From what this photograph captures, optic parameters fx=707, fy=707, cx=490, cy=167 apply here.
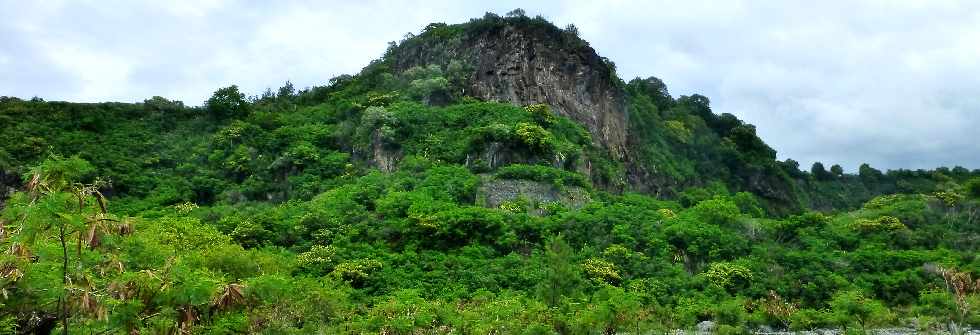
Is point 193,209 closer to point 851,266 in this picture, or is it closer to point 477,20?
point 477,20

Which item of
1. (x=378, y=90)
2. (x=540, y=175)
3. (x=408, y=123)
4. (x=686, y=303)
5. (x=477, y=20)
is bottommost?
(x=686, y=303)

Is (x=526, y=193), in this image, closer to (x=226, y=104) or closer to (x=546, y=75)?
(x=546, y=75)

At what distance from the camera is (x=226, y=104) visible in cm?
6638

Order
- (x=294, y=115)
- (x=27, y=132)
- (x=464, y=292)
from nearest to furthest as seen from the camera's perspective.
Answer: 1. (x=464, y=292)
2. (x=27, y=132)
3. (x=294, y=115)

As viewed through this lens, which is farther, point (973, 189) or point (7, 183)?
point (973, 189)

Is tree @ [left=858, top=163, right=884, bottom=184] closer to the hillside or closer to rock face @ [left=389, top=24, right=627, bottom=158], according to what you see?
the hillside

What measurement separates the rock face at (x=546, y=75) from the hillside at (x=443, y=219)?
218mm

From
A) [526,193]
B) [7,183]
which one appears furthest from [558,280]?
[7,183]

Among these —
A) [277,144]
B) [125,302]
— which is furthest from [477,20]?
[125,302]

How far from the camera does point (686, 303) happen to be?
3644 cm

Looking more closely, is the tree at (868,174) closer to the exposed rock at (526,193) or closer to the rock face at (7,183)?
the exposed rock at (526,193)

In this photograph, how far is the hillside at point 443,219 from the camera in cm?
1639

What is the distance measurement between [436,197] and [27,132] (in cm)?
3578

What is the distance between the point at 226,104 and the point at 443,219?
35.4 m
